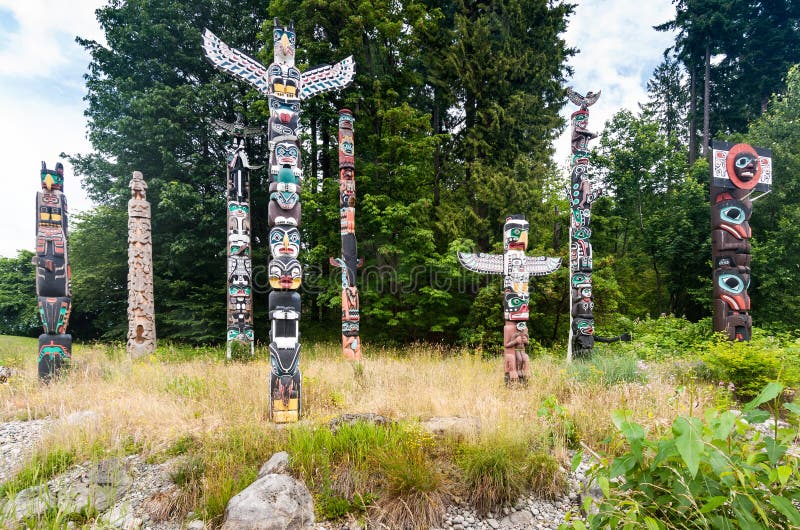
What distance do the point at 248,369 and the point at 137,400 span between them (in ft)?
7.16

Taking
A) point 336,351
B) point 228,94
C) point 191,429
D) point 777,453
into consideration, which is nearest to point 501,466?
point 777,453

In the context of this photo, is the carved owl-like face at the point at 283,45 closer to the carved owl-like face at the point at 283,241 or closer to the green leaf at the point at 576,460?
the carved owl-like face at the point at 283,241

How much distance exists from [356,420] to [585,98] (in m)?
8.69

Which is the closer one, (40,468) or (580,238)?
(40,468)

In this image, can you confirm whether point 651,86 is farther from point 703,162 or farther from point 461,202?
point 461,202

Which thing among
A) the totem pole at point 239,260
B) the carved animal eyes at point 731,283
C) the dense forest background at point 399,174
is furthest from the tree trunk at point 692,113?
the totem pole at point 239,260

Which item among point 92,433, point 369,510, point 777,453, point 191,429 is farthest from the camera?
point 191,429

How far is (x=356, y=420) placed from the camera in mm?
4250

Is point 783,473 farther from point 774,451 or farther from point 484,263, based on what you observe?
point 484,263

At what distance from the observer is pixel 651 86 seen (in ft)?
74.9

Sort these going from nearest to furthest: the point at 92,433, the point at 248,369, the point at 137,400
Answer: the point at 92,433 → the point at 137,400 → the point at 248,369

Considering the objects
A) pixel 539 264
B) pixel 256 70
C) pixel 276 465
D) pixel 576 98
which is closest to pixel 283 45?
pixel 256 70

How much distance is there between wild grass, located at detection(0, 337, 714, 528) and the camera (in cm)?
348

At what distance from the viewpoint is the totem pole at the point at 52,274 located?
22.3 feet
